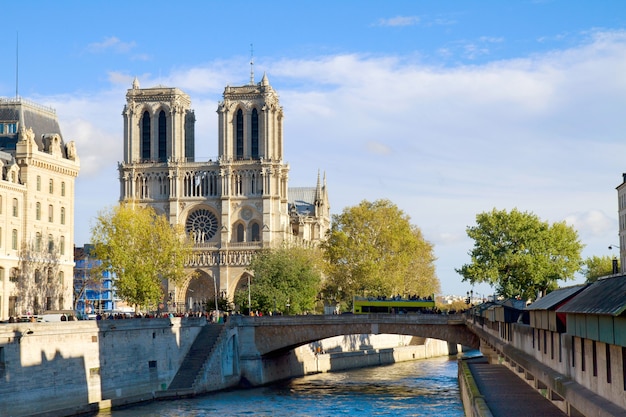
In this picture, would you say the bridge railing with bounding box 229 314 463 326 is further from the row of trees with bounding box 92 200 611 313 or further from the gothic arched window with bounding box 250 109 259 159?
the gothic arched window with bounding box 250 109 259 159

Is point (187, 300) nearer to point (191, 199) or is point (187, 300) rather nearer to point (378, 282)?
point (191, 199)

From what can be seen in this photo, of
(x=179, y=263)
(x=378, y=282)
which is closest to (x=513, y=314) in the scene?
(x=179, y=263)

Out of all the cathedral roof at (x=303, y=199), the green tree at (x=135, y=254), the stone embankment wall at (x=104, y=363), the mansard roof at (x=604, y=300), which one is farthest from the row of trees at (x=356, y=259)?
the mansard roof at (x=604, y=300)

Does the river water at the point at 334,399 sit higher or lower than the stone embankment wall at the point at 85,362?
lower

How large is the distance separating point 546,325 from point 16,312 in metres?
52.8

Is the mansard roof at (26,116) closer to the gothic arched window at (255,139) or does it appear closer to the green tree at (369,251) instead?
the green tree at (369,251)

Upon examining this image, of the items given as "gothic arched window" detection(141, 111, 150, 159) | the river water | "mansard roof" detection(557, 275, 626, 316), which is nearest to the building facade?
the river water

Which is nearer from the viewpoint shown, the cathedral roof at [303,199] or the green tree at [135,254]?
the green tree at [135,254]

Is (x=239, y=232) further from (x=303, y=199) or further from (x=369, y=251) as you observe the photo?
(x=303, y=199)

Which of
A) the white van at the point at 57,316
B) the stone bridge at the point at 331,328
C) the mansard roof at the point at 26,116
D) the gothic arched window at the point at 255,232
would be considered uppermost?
the mansard roof at the point at 26,116

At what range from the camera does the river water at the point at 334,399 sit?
196 ft

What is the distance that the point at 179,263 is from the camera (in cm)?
9619

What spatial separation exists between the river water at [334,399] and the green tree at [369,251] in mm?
25858

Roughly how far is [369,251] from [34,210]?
45.4m
